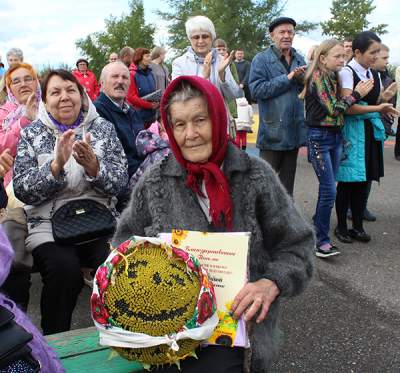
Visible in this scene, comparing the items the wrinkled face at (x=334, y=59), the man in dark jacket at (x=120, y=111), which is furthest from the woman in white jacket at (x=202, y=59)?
the wrinkled face at (x=334, y=59)

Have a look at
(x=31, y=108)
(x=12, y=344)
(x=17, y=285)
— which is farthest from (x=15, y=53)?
(x=12, y=344)

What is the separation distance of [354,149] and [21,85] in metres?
3.09

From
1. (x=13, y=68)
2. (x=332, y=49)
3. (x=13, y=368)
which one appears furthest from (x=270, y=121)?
(x=13, y=368)

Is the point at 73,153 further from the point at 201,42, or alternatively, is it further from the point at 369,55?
the point at 369,55

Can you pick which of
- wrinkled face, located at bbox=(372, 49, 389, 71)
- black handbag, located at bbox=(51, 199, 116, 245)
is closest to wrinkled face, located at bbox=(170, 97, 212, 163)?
black handbag, located at bbox=(51, 199, 116, 245)

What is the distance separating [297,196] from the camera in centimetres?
631

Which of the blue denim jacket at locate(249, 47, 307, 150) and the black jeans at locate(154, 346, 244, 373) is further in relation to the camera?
the blue denim jacket at locate(249, 47, 307, 150)

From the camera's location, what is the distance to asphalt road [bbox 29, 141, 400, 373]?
2.65m

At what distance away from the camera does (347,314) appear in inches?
125

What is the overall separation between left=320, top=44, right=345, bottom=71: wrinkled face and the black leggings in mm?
1136

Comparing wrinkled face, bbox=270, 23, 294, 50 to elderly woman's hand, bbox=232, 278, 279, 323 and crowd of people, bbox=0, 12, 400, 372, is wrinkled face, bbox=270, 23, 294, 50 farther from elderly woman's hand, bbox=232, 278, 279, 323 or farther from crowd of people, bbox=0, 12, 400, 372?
elderly woman's hand, bbox=232, 278, 279, 323

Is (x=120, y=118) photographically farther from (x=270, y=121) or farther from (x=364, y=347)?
(x=364, y=347)

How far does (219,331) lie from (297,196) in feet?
16.1

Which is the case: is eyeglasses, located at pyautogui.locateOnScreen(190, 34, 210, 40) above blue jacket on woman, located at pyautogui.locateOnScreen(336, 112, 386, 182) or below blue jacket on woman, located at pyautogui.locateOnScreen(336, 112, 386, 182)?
above
